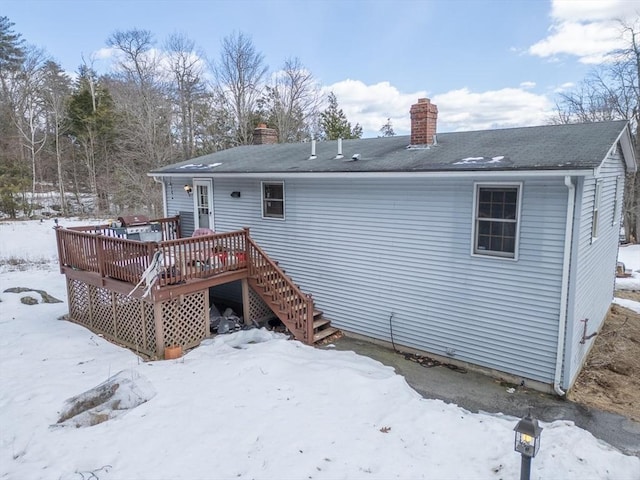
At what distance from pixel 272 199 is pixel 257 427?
19.2 feet

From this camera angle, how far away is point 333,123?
31859 millimetres

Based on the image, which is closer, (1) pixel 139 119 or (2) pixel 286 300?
(2) pixel 286 300

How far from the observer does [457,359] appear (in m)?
7.27

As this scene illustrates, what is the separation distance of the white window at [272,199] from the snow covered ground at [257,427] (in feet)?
11.5

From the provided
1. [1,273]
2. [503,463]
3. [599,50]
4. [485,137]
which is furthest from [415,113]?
[599,50]

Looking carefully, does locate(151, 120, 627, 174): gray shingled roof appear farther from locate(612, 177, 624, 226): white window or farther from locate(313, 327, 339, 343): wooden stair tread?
locate(313, 327, 339, 343): wooden stair tread

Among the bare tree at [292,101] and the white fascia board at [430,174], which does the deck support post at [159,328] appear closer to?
the white fascia board at [430,174]

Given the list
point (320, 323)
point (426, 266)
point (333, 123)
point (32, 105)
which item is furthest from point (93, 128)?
point (426, 266)

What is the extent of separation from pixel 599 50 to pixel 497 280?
22.6 m

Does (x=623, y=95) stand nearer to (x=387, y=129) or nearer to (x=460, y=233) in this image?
(x=460, y=233)

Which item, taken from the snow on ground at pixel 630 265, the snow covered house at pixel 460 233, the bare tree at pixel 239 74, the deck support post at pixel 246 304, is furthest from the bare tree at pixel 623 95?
the deck support post at pixel 246 304

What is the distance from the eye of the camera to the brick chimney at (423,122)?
321 inches

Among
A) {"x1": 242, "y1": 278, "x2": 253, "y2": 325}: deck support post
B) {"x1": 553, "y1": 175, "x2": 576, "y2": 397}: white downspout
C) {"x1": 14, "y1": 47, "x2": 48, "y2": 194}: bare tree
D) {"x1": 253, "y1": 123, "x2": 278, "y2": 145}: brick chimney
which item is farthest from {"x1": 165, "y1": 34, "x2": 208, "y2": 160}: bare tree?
{"x1": 553, "y1": 175, "x2": 576, "y2": 397}: white downspout

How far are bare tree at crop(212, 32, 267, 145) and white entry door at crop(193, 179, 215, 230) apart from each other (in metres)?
18.4
